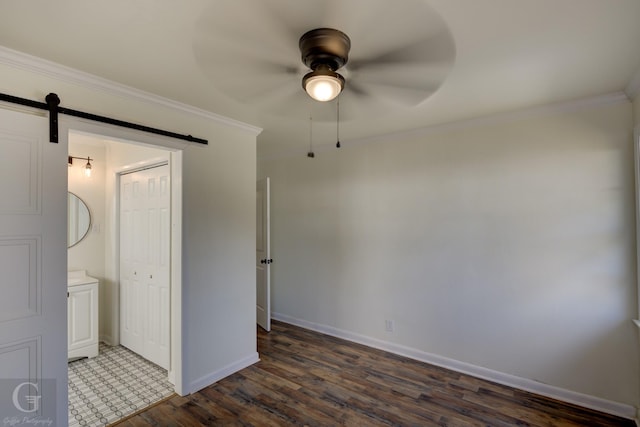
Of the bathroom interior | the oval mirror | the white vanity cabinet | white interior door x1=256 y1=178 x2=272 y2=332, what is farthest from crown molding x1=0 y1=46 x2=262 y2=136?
the white vanity cabinet

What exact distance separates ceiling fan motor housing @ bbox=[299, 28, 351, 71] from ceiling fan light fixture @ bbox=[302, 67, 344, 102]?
1.9 inches

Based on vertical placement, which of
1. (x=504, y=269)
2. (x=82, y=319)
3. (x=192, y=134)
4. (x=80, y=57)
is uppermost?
(x=80, y=57)

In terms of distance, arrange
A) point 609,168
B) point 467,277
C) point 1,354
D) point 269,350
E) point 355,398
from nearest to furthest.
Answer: point 1,354
point 609,168
point 355,398
point 467,277
point 269,350

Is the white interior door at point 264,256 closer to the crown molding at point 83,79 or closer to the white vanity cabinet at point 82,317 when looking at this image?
the crown molding at point 83,79

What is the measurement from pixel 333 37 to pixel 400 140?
6.69 ft

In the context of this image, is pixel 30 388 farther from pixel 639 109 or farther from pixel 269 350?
pixel 639 109

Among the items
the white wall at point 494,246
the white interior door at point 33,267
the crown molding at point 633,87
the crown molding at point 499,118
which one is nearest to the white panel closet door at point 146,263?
the white interior door at point 33,267

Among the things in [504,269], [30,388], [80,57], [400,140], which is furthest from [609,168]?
[30,388]

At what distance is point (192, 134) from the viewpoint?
262cm

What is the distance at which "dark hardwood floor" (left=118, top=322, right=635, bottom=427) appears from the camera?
89.0 inches

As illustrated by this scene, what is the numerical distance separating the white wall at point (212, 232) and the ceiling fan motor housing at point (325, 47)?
4.77ft

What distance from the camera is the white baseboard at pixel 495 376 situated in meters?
2.33

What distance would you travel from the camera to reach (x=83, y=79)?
198cm

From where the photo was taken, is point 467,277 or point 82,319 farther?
point 82,319
